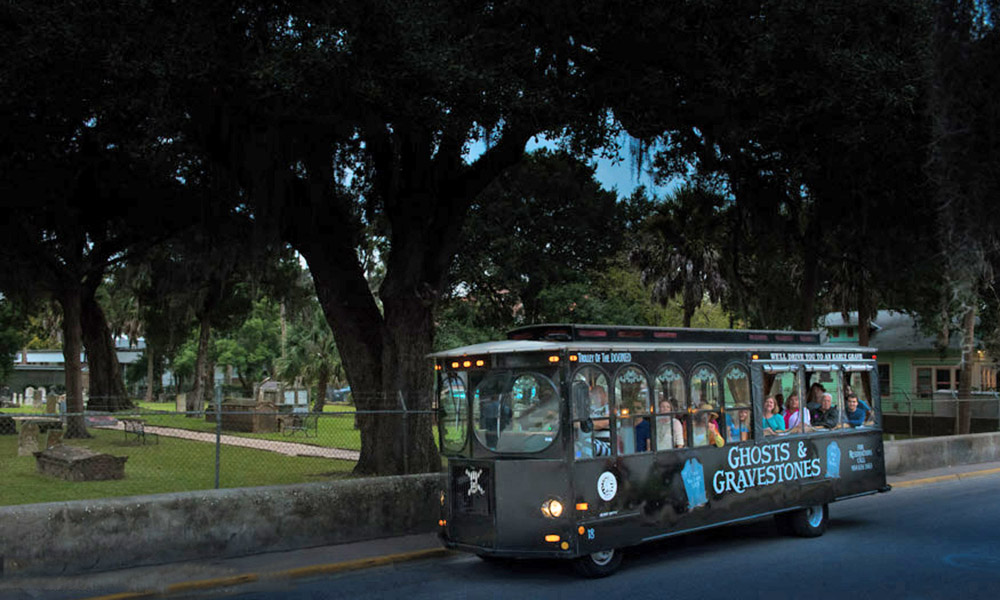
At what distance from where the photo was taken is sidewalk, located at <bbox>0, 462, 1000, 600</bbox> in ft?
27.8

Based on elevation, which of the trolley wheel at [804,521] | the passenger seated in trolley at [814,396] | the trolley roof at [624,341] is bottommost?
the trolley wheel at [804,521]

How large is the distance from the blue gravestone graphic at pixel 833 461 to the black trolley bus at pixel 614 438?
1.06ft

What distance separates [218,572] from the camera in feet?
30.4

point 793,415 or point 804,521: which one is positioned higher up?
point 793,415

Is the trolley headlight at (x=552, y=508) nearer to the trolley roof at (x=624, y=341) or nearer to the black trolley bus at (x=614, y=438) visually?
the black trolley bus at (x=614, y=438)

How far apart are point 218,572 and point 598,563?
162 inches

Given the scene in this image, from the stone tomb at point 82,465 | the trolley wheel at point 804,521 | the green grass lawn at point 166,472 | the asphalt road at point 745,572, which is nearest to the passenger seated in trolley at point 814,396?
the trolley wheel at point 804,521

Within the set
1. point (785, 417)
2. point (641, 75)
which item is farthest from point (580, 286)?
point (785, 417)

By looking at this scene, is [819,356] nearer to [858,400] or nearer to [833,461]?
[858,400]

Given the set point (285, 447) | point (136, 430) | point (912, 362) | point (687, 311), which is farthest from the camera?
point (912, 362)

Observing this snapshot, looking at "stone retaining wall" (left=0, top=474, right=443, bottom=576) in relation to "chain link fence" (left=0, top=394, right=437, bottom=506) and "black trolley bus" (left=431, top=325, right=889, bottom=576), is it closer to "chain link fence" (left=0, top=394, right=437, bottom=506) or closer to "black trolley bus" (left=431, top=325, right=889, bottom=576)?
"chain link fence" (left=0, top=394, right=437, bottom=506)

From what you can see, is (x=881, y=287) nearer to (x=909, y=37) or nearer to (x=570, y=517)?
(x=909, y=37)

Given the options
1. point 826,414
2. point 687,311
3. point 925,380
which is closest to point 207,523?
point 826,414

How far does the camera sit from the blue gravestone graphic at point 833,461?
11.7 metres
